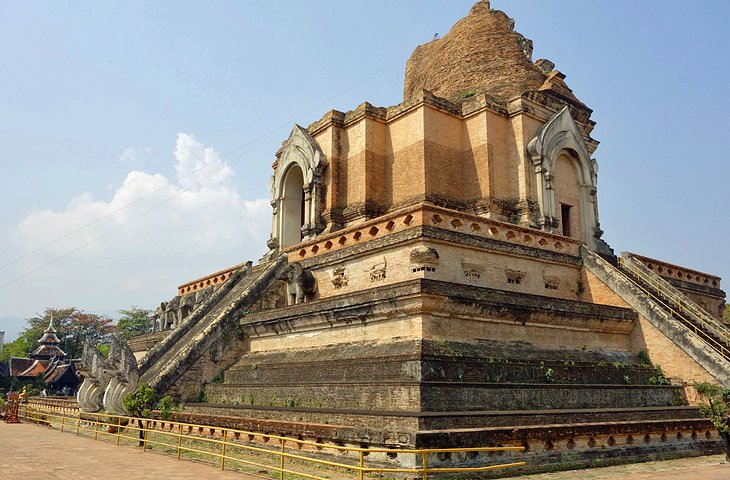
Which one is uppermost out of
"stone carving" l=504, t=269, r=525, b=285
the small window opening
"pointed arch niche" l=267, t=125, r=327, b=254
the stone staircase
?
"pointed arch niche" l=267, t=125, r=327, b=254


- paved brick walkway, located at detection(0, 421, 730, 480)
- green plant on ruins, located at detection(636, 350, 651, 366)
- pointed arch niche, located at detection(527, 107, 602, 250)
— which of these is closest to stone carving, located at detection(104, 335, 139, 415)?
paved brick walkway, located at detection(0, 421, 730, 480)

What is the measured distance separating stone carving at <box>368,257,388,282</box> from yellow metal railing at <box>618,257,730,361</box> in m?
6.75

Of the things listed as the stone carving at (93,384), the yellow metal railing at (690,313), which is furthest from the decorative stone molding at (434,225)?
the stone carving at (93,384)

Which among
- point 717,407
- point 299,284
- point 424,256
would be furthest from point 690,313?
point 299,284

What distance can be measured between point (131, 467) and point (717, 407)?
10738mm

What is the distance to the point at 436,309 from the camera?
11594mm

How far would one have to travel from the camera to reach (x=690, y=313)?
645 inches

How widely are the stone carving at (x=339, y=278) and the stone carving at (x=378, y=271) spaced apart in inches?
44.1

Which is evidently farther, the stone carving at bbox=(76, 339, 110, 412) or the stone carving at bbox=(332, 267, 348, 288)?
the stone carving at bbox=(76, 339, 110, 412)

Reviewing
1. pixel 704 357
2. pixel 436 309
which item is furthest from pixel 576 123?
pixel 436 309

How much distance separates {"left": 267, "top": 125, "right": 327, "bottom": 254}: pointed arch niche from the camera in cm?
2002

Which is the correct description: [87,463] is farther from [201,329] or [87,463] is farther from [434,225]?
[434,225]

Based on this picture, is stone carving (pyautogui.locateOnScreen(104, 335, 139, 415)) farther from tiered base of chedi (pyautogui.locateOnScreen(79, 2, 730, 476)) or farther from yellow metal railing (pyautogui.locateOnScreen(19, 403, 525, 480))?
yellow metal railing (pyautogui.locateOnScreen(19, 403, 525, 480))

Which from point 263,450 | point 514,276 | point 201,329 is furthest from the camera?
point 201,329
